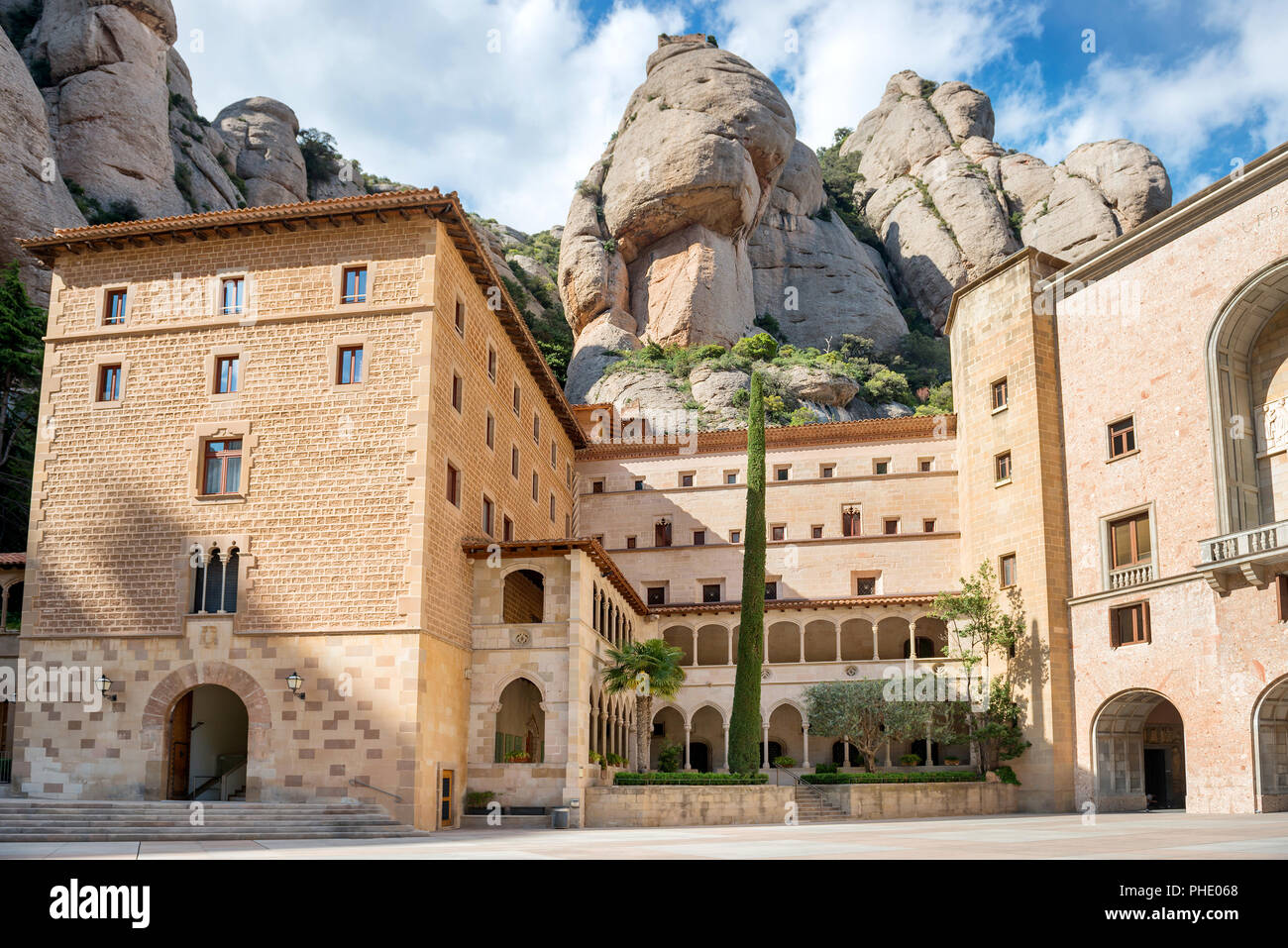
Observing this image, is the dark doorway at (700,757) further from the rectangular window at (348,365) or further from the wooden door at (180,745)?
the rectangular window at (348,365)

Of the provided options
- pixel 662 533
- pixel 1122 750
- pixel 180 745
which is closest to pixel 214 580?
pixel 180 745

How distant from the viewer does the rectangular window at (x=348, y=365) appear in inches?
1077

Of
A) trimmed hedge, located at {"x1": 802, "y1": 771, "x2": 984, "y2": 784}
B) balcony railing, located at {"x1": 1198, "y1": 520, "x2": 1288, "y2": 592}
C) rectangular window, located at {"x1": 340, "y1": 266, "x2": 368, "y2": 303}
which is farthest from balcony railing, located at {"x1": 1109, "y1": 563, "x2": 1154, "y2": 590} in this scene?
rectangular window, located at {"x1": 340, "y1": 266, "x2": 368, "y2": 303}

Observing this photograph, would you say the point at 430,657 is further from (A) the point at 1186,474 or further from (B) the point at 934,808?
(A) the point at 1186,474

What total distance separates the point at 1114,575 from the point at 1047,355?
294 inches

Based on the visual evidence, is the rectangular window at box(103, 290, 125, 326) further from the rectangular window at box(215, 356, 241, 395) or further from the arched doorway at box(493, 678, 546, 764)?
the arched doorway at box(493, 678, 546, 764)

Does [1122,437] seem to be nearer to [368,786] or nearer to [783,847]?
[783,847]

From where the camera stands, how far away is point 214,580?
2680cm

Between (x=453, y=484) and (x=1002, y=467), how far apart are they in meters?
17.9

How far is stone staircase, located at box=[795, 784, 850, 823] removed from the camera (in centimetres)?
2902

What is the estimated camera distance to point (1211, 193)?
2927 cm

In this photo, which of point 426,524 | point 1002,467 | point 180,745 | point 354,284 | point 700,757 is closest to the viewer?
point 426,524

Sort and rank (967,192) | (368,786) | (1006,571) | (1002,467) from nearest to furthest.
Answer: (368,786) → (1006,571) → (1002,467) → (967,192)

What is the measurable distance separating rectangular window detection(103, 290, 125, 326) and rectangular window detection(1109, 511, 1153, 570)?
27.7m
